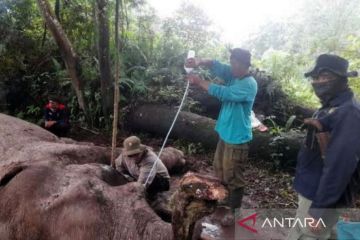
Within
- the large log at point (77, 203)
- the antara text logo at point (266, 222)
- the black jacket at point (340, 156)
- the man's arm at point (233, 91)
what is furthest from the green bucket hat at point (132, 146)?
the black jacket at point (340, 156)

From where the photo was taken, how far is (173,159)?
22.1 feet

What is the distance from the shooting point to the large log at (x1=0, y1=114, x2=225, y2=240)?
11.1 ft

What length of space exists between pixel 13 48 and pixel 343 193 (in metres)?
10.8

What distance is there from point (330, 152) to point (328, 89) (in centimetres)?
61

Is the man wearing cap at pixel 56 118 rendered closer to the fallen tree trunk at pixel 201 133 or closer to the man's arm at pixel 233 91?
the fallen tree trunk at pixel 201 133

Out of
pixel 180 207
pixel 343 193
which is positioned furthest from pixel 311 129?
pixel 180 207

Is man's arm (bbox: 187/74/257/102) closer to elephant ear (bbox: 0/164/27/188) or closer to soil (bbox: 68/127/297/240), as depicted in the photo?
soil (bbox: 68/127/297/240)

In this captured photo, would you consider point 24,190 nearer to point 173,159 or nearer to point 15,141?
point 15,141

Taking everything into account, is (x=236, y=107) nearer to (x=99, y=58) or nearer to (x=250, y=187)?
(x=250, y=187)

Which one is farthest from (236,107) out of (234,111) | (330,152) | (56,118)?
(56,118)

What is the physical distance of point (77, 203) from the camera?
3.58 meters

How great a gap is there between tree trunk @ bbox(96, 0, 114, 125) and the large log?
4181 mm

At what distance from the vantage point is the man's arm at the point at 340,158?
108 inches

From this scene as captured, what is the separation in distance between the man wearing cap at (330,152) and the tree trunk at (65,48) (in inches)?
273
